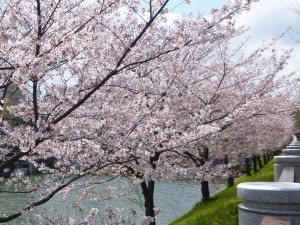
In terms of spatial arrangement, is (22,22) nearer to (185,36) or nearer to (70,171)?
(185,36)

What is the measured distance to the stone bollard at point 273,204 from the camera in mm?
2229

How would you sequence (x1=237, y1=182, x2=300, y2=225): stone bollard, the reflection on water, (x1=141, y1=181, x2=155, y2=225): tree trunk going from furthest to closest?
1. the reflection on water
2. (x1=141, y1=181, x2=155, y2=225): tree trunk
3. (x1=237, y1=182, x2=300, y2=225): stone bollard

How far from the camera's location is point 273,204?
2287 millimetres

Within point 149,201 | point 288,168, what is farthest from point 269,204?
point 149,201

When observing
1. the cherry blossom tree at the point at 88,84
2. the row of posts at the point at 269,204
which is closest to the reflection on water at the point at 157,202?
the cherry blossom tree at the point at 88,84

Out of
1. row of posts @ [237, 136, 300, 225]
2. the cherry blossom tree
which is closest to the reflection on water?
the cherry blossom tree

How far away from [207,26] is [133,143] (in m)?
1.72

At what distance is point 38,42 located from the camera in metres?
3.68

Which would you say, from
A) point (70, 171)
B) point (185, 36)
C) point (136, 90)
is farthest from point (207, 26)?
point (70, 171)

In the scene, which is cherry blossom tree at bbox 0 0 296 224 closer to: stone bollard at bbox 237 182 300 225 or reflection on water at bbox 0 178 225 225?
stone bollard at bbox 237 182 300 225

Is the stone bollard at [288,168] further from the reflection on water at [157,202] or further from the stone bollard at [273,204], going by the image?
the reflection on water at [157,202]

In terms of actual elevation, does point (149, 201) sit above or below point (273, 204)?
below

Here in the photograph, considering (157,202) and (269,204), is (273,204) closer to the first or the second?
(269,204)

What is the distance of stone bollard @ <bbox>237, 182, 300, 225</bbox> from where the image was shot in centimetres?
223
